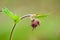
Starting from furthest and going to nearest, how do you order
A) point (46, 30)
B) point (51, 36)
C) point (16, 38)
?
1. point (46, 30)
2. point (51, 36)
3. point (16, 38)

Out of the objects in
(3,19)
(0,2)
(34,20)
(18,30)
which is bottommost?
(34,20)

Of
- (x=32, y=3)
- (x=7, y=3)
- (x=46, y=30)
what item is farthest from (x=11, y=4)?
(x=46, y=30)

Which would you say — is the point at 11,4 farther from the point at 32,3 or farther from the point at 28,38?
the point at 28,38

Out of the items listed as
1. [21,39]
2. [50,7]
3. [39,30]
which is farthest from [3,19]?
[50,7]

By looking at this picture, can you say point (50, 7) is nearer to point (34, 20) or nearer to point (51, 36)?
point (51, 36)

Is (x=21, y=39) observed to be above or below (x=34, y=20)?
above

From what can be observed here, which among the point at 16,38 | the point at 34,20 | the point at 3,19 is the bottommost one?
the point at 34,20

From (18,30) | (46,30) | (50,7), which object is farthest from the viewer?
(50,7)

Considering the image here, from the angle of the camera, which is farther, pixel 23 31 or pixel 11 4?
pixel 11 4

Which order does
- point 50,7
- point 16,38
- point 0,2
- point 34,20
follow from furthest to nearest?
1. point 50,7
2. point 0,2
3. point 16,38
4. point 34,20
